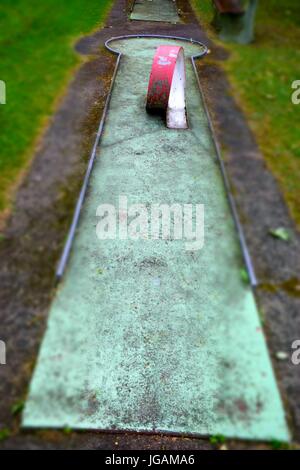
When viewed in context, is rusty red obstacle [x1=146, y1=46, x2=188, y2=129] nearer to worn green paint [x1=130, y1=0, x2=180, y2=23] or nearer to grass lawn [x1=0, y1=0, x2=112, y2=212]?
grass lawn [x1=0, y1=0, x2=112, y2=212]

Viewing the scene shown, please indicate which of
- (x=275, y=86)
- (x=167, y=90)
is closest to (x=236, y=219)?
(x=167, y=90)

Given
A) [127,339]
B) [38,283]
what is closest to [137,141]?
[38,283]

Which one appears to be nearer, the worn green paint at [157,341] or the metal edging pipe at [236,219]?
the worn green paint at [157,341]

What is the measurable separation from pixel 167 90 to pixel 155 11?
313 inches

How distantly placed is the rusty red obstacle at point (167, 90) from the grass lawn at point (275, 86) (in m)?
1.11

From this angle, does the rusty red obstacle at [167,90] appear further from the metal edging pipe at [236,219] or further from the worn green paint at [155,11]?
the worn green paint at [155,11]

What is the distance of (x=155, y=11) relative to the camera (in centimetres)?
1212

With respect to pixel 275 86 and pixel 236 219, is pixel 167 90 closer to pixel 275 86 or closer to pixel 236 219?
pixel 275 86

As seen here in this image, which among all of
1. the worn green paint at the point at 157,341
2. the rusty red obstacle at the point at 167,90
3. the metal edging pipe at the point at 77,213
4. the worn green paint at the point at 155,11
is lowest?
the worn green paint at the point at 157,341

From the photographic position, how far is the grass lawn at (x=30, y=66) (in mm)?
4840

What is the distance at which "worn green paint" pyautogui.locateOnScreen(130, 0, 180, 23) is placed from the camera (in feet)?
37.5

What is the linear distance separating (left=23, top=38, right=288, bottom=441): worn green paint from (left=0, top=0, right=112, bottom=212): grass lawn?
1.22m

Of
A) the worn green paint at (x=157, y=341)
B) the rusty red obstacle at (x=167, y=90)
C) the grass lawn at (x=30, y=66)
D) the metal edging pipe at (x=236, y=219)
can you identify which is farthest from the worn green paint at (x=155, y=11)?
the worn green paint at (x=157, y=341)

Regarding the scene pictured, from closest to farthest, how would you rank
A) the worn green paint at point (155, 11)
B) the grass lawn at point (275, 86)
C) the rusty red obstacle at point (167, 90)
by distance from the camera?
the grass lawn at point (275, 86) → the rusty red obstacle at point (167, 90) → the worn green paint at point (155, 11)
